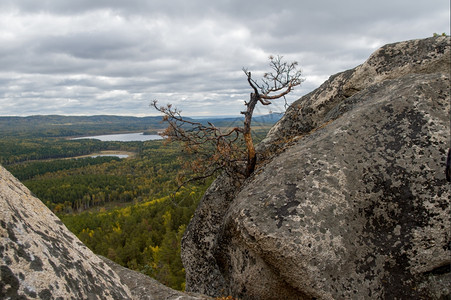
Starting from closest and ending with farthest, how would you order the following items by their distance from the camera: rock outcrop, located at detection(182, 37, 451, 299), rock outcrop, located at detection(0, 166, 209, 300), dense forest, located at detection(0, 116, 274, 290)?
rock outcrop, located at detection(0, 166, 209, 300)
rock outcrop, located at detection(182, 37, 451, 299)
dense forest, located at detection(0, 116, 274, 290)

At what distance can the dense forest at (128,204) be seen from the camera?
35000 mm

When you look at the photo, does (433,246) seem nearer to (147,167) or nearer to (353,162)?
(353,162)

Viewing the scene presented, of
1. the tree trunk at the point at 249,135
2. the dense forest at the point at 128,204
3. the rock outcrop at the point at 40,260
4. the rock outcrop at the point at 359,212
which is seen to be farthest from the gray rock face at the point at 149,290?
the tree trunk at the point at 249,135

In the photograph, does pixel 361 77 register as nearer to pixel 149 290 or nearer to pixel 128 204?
pixel 149 290

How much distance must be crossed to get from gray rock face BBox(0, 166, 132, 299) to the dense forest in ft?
15.2

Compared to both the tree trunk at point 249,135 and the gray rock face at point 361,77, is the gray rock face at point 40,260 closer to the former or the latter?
the tree trunk at point 249,135

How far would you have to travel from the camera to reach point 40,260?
3.45 m

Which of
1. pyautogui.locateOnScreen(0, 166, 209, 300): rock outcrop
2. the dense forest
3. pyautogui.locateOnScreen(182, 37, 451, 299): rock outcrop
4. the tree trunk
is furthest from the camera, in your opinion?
the dense forest

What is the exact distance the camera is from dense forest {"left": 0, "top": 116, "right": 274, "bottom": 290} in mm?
35000

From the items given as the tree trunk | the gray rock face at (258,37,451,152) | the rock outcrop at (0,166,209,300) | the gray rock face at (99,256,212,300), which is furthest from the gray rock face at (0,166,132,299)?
the gray rock face at (258,37,451,152)

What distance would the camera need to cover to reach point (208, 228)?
9.99 m

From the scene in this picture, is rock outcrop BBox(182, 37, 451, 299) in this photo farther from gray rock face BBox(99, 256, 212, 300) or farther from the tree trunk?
gray rock face BBox(99, 256, 212, 300)

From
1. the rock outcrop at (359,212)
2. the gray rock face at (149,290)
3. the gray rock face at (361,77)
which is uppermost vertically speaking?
the gray rock face at (361,77)

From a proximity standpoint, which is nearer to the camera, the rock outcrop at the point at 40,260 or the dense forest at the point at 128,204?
the rock outcrop at the point at 40,260
